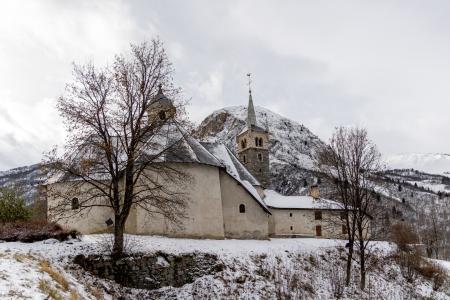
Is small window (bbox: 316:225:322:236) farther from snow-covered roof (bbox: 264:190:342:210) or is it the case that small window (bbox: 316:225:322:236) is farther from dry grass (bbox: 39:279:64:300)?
dry grass (bbox: 39:279:64:300)

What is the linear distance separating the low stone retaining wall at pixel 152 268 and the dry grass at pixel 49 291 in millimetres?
8643

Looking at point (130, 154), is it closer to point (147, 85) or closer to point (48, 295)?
point (147, 85)

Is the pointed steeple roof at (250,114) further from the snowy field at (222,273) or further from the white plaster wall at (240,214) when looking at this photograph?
→ the snowy field at (222,273)

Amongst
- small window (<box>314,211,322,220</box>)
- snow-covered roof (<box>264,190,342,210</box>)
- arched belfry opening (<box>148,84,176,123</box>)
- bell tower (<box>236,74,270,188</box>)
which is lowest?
small window (<box>314,211,322,220</box>)

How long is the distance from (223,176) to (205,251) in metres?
11.7

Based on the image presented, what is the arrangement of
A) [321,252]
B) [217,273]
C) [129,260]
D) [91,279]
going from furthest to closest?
[321,252] < [217,273] < [129,260] < [91,279]

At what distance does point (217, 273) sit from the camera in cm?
2477

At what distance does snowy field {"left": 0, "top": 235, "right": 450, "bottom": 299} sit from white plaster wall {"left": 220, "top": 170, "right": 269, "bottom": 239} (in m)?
1.54

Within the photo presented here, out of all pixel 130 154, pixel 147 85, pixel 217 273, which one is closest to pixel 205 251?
pixel 217 273

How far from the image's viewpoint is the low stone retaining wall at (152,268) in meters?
21.2

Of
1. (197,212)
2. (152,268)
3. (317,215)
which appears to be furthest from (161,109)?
(317,215)

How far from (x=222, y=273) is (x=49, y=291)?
1415 cm

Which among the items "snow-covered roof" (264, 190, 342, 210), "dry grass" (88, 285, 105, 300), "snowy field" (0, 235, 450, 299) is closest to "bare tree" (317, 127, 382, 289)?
"snowy field" (0, 235, 450, 299)

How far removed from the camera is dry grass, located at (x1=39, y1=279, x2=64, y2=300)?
37.8 ft
